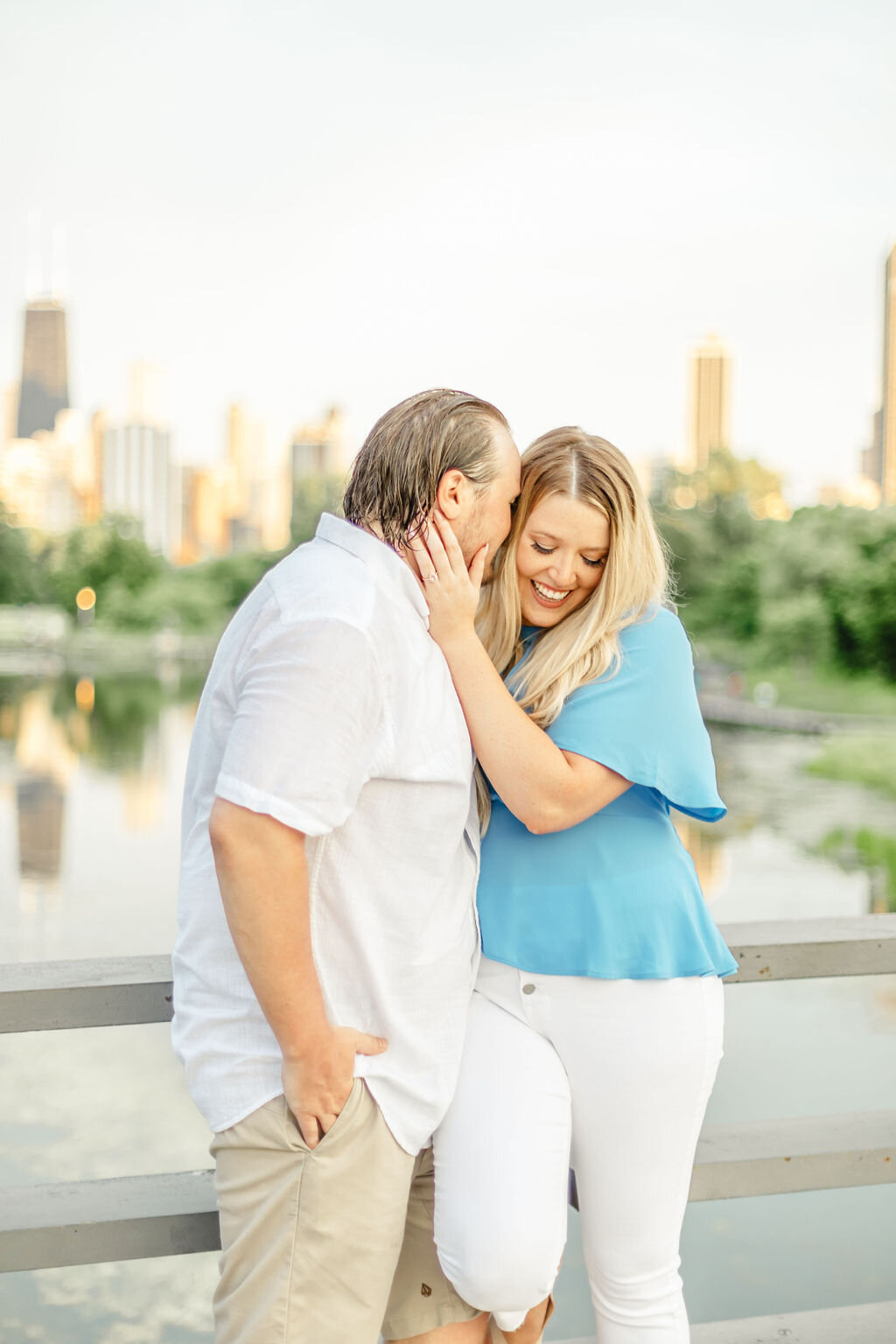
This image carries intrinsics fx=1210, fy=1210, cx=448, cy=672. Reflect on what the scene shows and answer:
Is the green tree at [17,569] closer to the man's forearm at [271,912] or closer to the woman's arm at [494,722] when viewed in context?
the woman's arm at [494,722]

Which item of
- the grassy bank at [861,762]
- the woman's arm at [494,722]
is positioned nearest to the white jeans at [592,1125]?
the woman's arm at [494,722]

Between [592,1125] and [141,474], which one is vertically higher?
[141,474]

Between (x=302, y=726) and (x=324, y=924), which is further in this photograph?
(x=324, y=924)

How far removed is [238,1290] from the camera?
122 cm

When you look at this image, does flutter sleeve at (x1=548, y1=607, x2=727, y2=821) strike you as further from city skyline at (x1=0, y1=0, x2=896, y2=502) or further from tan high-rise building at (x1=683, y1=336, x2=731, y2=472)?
tan high-rise building at (x1=683, y1=336, x2=731, y2=472)

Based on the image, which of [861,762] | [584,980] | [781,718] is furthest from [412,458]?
[781,718]

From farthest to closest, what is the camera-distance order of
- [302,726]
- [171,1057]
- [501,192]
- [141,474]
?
[141,474] → [501,192] → [171,1057] → [302,726]

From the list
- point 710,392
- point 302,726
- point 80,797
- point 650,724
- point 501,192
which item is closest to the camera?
point 302,726

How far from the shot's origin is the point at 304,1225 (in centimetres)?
123

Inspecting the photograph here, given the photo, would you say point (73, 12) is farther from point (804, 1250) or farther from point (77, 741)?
point (804, 1250)

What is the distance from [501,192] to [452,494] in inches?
2680

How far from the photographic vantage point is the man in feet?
3.75

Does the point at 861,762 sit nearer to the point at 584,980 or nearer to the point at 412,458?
the point at 584,980

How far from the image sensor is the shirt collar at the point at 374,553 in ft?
4.27
